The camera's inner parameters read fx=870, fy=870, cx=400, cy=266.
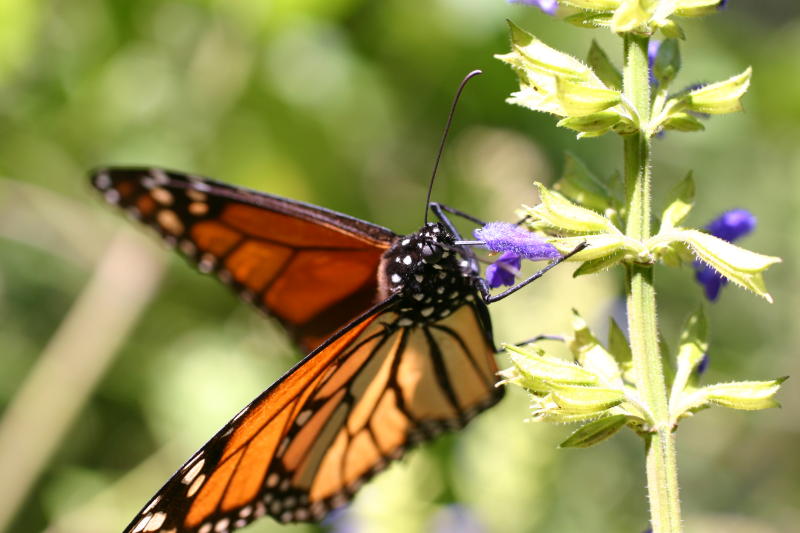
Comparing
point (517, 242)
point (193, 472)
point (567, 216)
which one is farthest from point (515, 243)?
point (193, 472)

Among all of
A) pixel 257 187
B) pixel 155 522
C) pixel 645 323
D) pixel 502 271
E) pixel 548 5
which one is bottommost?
pixel 155 522

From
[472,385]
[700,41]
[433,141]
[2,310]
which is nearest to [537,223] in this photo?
[472,385]

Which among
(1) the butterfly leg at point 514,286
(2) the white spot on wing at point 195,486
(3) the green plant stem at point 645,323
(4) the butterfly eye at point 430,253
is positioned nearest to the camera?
(3) the green plant stem at point 645,323

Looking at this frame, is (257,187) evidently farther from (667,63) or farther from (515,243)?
(667,63)

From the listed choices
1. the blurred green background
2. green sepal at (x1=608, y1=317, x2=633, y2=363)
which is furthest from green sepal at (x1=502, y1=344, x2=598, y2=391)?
the blurred green background

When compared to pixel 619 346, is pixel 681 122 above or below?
above

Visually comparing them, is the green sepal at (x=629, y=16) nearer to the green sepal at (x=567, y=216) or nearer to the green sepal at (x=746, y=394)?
the green sepal at (x=567, y=216)

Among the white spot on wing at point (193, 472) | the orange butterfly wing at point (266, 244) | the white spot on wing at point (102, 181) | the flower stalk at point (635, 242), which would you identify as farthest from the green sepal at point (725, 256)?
the white spot on wing at point (102, 181)
